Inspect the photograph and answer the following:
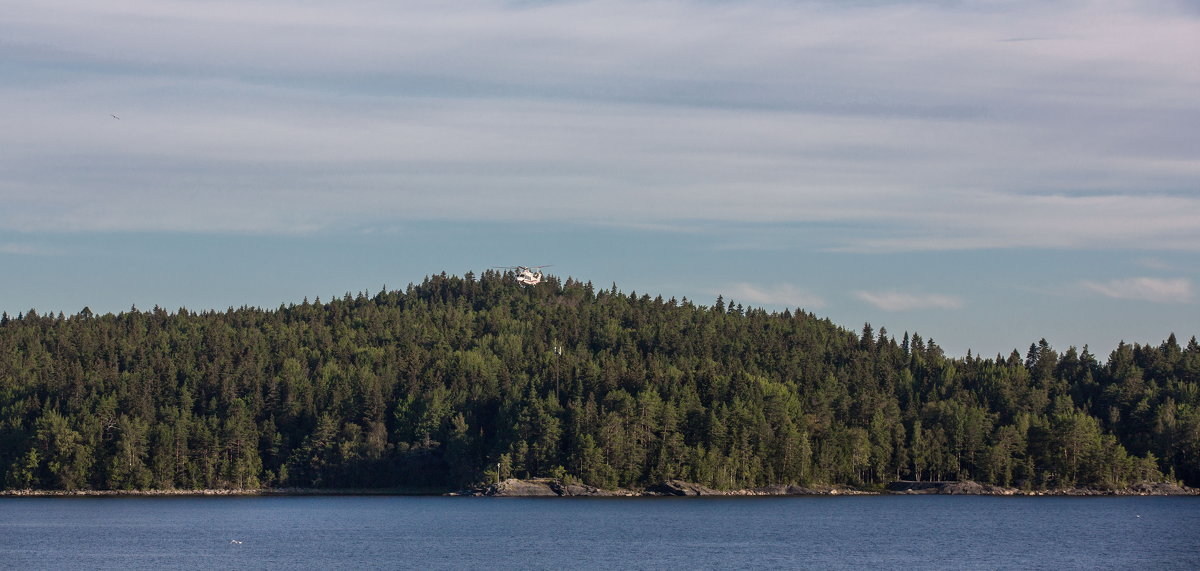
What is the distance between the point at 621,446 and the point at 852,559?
66.4 m

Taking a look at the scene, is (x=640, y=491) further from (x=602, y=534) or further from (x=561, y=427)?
(x=602, y=534)

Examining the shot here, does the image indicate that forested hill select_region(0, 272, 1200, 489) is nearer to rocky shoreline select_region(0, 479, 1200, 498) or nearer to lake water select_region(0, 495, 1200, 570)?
rocky shoreline select_region(0, 479, 1200, 498)

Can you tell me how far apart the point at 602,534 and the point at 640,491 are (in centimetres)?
5297

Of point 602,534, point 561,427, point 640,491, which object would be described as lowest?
point 602,534

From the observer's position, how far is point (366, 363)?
196250 millimetres

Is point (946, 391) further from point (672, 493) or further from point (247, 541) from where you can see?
point (247, 541)

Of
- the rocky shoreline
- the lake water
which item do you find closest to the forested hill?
the rocky shoreline

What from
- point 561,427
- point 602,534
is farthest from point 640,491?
point 602,534

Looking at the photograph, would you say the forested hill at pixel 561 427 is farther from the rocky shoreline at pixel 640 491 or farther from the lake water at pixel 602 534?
the lake water at pixel 602 534

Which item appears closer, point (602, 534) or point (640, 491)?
point (602, 534)

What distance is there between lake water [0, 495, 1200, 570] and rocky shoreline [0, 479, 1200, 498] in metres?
4.66

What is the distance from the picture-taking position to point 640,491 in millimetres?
156500

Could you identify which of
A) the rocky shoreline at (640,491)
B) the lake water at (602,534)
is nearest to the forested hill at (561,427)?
the rocky shoreline at (640,491)

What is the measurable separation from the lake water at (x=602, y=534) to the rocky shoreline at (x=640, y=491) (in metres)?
4.66
